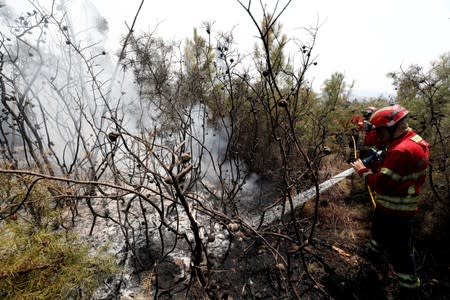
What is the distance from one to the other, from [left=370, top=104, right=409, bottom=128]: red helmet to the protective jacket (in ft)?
0.67

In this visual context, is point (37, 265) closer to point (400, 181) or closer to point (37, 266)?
point (37, 266)

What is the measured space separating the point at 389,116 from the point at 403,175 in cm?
65

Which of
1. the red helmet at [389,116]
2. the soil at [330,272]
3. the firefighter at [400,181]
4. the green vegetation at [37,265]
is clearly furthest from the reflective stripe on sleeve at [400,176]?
the green vegetation at [37,265]

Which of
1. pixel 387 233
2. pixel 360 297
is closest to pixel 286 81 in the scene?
pixel 387 233

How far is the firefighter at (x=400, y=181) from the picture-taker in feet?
7.60

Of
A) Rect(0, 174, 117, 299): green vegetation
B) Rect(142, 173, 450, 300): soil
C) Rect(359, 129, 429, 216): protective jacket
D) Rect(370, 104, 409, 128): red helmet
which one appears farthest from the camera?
Rect(142, 173, 450, 300): soil

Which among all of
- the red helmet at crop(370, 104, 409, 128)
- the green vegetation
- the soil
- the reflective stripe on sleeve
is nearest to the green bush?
the green vegetation

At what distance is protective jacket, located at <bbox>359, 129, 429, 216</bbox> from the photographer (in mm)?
2295

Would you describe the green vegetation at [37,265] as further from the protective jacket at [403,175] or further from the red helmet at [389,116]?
the red helmet at [389,116]

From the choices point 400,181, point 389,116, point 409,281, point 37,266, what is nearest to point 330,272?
point 409,281

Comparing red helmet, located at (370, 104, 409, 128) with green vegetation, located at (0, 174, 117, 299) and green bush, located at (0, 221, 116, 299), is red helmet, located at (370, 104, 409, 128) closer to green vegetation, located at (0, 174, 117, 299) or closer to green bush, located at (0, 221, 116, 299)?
green vegetation, located at (0, 174, 117, 299)

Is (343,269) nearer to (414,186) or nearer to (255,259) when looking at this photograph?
(255,259)

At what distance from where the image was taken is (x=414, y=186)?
7.97 feet

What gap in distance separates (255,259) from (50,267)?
103 inches
